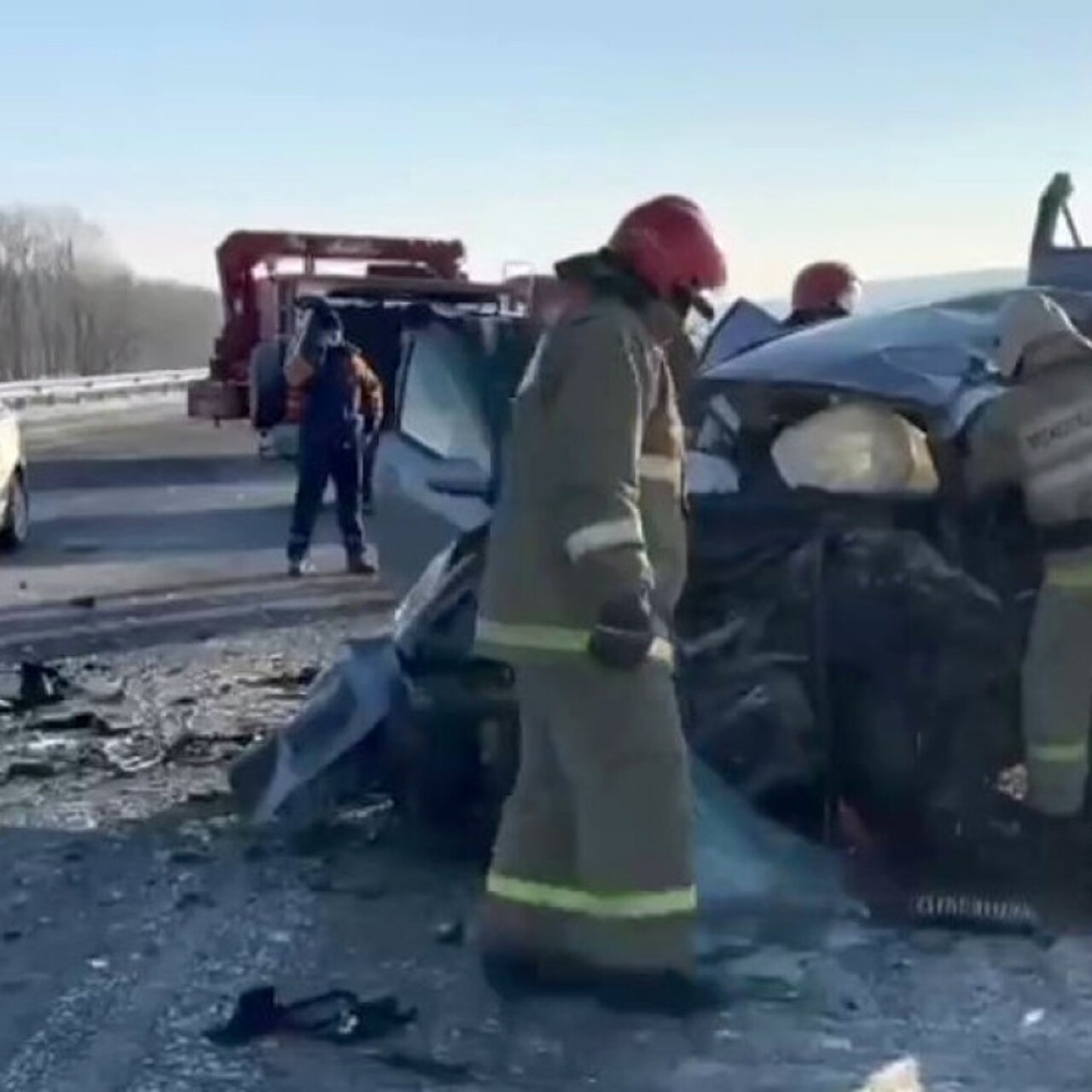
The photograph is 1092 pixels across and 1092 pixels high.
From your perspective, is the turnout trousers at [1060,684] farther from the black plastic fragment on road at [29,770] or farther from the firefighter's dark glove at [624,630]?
the black plastic fragment on road at [29,770]

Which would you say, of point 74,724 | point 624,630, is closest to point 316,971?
point 624,630

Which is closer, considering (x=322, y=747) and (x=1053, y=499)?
(x=1053, y=499)

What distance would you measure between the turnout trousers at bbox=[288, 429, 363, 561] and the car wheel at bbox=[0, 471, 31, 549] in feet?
7.86

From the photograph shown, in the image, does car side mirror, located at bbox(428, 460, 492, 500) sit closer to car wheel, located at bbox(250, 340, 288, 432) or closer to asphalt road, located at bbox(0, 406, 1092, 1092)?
asphalt road, located at bbox(0, 406, 1092, 1092)

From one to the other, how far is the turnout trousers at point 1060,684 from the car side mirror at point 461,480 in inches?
122

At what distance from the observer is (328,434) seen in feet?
45.7

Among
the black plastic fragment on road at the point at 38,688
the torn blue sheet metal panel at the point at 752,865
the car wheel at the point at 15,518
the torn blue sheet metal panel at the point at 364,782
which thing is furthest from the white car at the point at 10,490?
the torn blue sheet metal panel at the point at 752,865

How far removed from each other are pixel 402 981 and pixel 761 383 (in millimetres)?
1931

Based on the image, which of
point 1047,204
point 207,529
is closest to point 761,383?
point 1047,204

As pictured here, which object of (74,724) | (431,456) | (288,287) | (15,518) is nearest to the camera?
(74,724)

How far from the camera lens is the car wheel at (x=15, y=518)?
1552 cm

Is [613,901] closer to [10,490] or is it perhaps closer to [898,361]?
[898,361]

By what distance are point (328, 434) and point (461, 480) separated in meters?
4.91

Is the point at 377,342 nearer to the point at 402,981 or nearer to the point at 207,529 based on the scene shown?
the point at 207,529
